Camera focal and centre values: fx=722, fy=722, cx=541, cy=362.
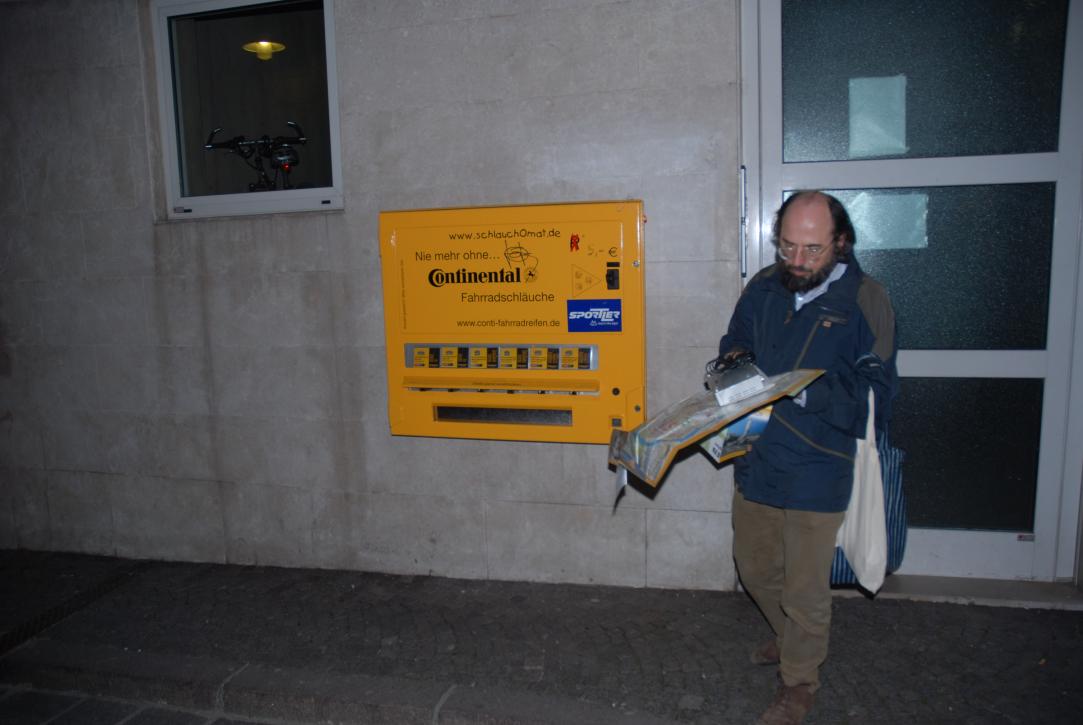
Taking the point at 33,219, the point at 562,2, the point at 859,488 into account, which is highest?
the point at 562,2

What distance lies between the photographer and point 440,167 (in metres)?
4.00

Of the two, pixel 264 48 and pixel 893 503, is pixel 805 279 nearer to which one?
pixel 893 503

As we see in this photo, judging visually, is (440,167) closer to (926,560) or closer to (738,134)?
(738,134)

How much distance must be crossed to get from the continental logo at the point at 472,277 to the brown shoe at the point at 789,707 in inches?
89.0

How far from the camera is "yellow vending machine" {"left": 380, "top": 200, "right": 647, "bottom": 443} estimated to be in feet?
12.1

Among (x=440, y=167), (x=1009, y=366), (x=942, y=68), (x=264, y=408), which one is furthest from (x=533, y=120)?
(x=1009, y=366)

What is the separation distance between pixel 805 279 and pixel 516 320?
156cm

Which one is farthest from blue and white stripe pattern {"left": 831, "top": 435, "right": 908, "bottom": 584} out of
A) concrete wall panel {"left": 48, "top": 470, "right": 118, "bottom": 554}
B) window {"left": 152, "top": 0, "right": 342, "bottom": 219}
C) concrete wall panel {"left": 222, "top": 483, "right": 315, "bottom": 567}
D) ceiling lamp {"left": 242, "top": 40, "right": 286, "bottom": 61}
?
ceiling lamp {"left": 242, "top": 40, "right": 286, "bottom": 61}

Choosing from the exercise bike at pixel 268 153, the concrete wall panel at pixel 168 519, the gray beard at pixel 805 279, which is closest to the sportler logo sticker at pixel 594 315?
the gray beard at pixel 805 279

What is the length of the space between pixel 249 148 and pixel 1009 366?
15.3 ft

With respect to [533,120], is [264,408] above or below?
below

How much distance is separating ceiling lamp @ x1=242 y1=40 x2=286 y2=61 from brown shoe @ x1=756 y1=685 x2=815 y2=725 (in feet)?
17.4

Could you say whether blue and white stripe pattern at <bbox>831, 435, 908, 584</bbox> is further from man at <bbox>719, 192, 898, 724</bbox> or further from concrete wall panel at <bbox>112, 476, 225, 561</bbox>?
concrete wall panel at <bbox>112, 476, 225, 561</bbox>

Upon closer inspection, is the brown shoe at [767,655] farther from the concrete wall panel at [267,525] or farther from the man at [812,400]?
the concrete wall panel at [267,525]
